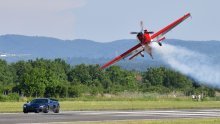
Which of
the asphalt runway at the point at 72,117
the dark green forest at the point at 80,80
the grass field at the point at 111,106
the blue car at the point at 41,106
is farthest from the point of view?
the dark green forest at the point at 80,80

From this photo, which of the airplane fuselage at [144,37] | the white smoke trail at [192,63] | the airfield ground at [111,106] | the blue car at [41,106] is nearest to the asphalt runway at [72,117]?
the blue car at [41,106]

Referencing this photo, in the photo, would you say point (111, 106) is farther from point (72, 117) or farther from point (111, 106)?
point (72, 117)

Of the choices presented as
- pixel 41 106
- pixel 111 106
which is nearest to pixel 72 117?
pixel 41 106

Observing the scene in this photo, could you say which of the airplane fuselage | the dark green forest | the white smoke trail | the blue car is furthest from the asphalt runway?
the dark green forest

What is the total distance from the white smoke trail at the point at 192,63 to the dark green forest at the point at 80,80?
35.9 metres

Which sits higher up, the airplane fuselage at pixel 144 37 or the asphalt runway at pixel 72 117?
the airplane fuselage at pixel 144 37

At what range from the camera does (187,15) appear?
252ft

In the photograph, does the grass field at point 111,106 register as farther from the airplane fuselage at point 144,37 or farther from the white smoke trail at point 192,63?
the airplane fuselage at point 144,37

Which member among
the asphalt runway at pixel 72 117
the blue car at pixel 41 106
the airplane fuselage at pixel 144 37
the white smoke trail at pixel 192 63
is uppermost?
the airplane fuselage at pixel 144 37

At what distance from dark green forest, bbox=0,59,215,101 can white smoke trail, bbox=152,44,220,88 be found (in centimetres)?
3594

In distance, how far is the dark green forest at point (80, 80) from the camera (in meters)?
119

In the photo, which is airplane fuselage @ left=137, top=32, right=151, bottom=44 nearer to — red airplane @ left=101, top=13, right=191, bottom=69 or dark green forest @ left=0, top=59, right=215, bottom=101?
red airplane @ left=101, top=13, right=191, bottom=69

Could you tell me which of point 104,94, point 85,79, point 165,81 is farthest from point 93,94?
point 85,79

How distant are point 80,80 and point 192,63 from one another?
9473cm
